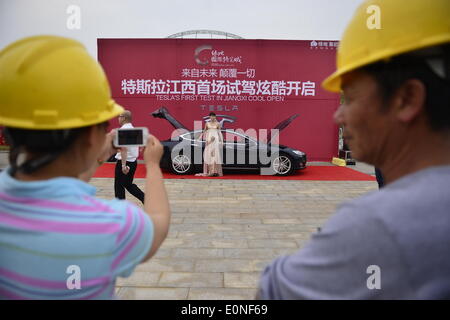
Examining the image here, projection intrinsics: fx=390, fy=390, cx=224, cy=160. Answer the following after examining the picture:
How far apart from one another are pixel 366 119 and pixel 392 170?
146 mm

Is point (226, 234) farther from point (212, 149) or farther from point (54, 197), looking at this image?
point (212, 149)

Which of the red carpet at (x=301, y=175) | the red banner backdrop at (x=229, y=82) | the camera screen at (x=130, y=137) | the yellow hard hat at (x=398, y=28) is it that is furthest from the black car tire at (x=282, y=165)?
the yellow hard hat at (x=398, y=28)

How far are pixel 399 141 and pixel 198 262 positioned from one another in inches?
133

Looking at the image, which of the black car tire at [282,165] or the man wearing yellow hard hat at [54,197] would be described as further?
the black car tire at [282,165]

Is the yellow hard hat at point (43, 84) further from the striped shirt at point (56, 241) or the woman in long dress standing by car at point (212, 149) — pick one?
the woman in long dress standing by car at point (212, 149)

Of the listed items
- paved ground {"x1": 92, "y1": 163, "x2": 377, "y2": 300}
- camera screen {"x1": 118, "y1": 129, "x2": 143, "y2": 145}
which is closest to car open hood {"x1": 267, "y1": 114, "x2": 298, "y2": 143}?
paved ground {"x1": 92, "y1": 163, "x2": 377, "y2": 300}

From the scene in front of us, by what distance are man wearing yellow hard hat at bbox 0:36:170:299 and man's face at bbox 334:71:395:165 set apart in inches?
24.5

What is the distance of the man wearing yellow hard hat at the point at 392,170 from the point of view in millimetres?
767

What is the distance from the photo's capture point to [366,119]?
0.97 meters

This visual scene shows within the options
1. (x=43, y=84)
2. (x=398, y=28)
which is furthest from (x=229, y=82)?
(x=398, y=28)

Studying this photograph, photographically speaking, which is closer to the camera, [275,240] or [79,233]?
[79,233]

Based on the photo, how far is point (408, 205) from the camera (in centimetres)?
78
